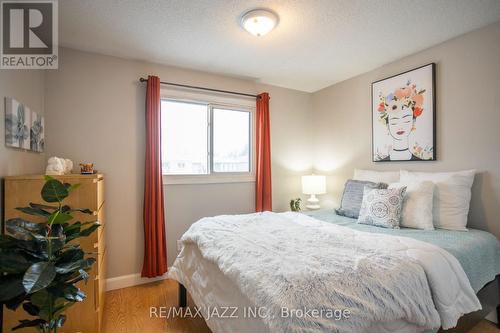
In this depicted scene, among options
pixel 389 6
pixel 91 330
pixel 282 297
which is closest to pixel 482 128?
pixel 389 6

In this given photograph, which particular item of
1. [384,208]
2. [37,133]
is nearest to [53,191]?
[37,133]

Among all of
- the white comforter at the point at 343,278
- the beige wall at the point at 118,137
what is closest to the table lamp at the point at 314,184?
the beige wall at the point at 118,137

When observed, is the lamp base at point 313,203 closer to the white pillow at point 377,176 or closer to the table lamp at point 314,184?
the table lamp at point 314,184

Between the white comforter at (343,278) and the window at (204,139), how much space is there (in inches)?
59.6

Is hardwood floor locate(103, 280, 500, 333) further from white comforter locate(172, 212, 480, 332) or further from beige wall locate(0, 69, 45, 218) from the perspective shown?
beige wall locate(0, 69, 45, 218)

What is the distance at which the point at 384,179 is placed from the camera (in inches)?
103

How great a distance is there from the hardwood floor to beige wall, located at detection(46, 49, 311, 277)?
0.28 m

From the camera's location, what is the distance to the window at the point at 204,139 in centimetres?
297

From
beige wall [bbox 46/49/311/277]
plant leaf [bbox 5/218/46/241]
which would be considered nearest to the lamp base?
beige wall [bbox 46/49/311/277]

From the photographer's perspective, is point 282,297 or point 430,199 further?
point 430,199

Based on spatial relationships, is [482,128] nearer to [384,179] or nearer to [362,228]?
[384,179]

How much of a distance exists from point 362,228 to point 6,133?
2.75m

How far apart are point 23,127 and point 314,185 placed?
3118 millimetres

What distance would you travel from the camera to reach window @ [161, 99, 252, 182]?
9.75 feet
